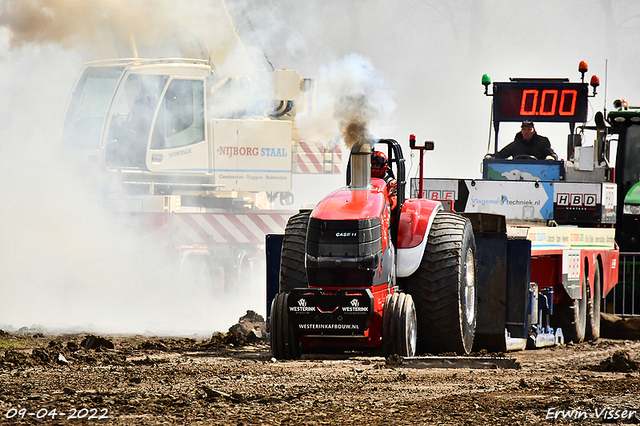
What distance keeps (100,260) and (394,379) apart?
28.0 ft

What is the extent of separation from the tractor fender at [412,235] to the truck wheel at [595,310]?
13.3 feet

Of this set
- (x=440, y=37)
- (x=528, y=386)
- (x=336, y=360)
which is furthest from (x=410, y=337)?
(x=440, y=37)

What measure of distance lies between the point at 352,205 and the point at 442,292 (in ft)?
3.54

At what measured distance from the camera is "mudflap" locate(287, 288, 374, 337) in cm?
648

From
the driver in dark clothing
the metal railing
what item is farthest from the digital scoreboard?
the metal railing

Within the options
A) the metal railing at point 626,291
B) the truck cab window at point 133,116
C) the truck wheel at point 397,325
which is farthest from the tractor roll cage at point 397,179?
the truck cab window at point 133,116

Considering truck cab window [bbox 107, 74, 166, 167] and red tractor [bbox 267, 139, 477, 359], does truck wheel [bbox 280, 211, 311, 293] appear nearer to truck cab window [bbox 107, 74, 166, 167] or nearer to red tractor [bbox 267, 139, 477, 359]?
red tractor [bbox 267, 139, 477, 359]

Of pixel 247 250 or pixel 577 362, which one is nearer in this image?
pixel 577 362

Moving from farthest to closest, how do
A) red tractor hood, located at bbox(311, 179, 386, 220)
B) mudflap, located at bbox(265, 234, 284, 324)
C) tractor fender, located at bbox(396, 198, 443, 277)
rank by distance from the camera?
1. mudflap, located at bbox(265, 234, 284, 324)
2. tractor fender, located at bbox(396, 198, 443, 277)
3. red tractor hood, located at bbox(311, 179, 386, 220)

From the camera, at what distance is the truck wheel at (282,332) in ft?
22.5

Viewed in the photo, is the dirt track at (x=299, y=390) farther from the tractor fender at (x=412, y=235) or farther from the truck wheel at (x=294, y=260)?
the tractor fender at (x=412, y=235)

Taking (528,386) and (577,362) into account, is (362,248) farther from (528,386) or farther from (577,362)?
(577,362)

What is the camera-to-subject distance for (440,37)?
30.0m

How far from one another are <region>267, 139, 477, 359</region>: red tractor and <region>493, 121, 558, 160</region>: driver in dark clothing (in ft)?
15.5
